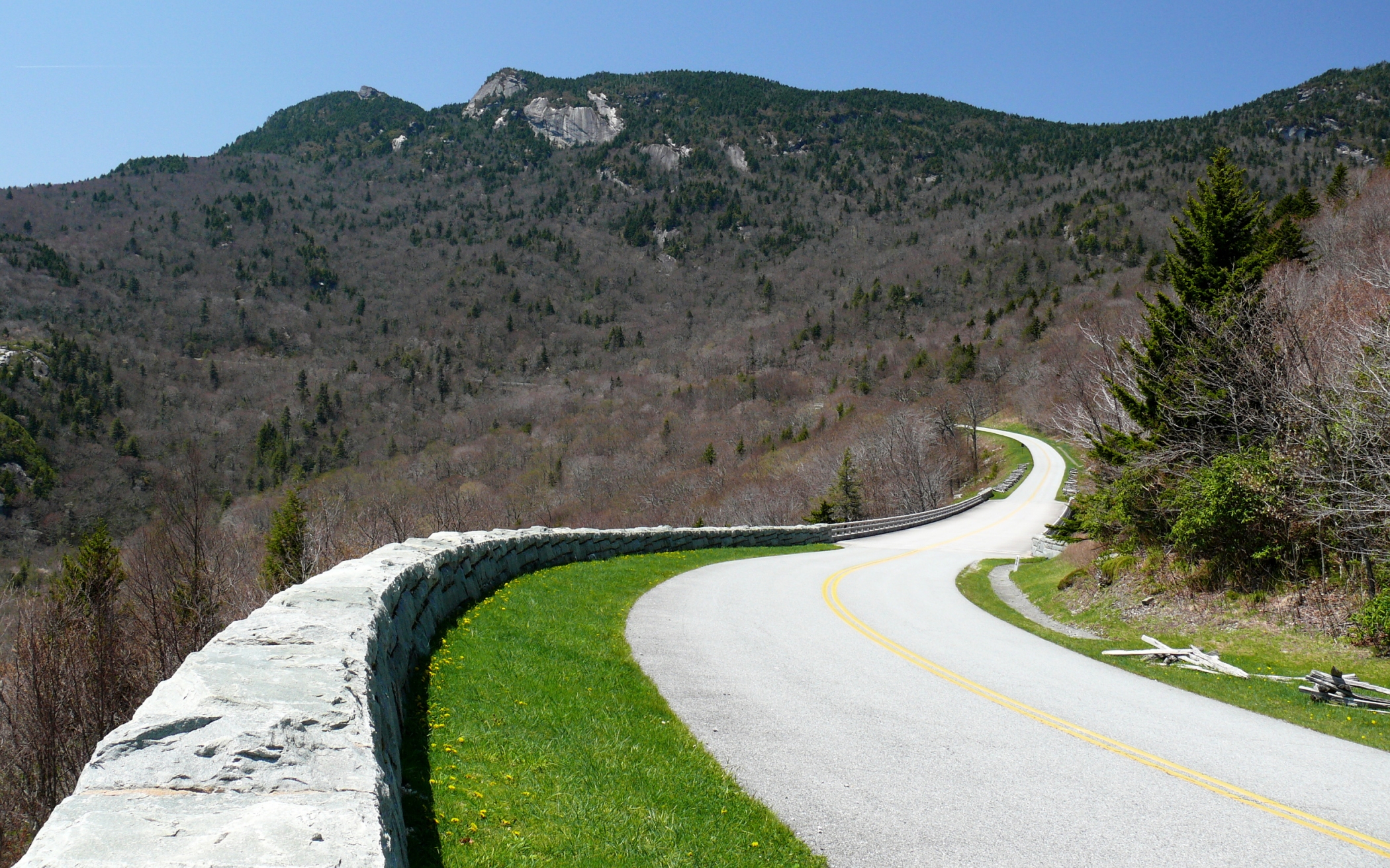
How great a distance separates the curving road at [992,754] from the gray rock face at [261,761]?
333cm

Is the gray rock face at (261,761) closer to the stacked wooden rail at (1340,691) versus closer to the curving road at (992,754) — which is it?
the curving road at (992,754)

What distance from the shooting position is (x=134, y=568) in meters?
33.0

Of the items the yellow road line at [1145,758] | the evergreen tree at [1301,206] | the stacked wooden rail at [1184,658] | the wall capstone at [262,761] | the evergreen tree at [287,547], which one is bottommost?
the evergreen tree at [287,547]

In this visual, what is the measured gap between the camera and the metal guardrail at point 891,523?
37594 mm

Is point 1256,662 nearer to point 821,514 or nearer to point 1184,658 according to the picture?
point 1184,658

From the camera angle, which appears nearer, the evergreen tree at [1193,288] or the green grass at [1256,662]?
the green grass at [1256,662]

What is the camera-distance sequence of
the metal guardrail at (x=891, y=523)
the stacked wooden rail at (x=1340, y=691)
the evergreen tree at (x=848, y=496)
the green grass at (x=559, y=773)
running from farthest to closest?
the evergreen tree at (x=848, y=496)
the metal guardrail at (x=891, y=523)
the stacked wooden rail at (x=1340, y=691)
the green grass at (x=559, y=773)

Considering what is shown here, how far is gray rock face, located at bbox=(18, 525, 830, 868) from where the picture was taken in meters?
2.76

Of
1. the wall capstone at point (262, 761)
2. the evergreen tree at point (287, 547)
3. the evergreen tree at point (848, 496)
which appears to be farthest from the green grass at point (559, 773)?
the evergreen tree at point (848, 496)

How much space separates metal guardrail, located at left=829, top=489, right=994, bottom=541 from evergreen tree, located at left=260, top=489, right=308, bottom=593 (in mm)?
24555

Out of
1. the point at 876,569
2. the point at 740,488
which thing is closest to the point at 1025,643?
the point at 876,569

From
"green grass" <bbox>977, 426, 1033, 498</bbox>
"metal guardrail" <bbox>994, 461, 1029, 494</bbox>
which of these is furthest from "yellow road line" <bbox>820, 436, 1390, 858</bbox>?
"green grass" <bbox>977, 426, 1033, 498</bbox>

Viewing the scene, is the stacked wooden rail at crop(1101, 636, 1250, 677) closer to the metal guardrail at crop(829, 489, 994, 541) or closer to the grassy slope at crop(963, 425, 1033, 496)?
the metal guardrail at crop(829, 489, 994, 541)

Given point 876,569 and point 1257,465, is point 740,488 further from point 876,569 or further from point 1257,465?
point 1257,465
